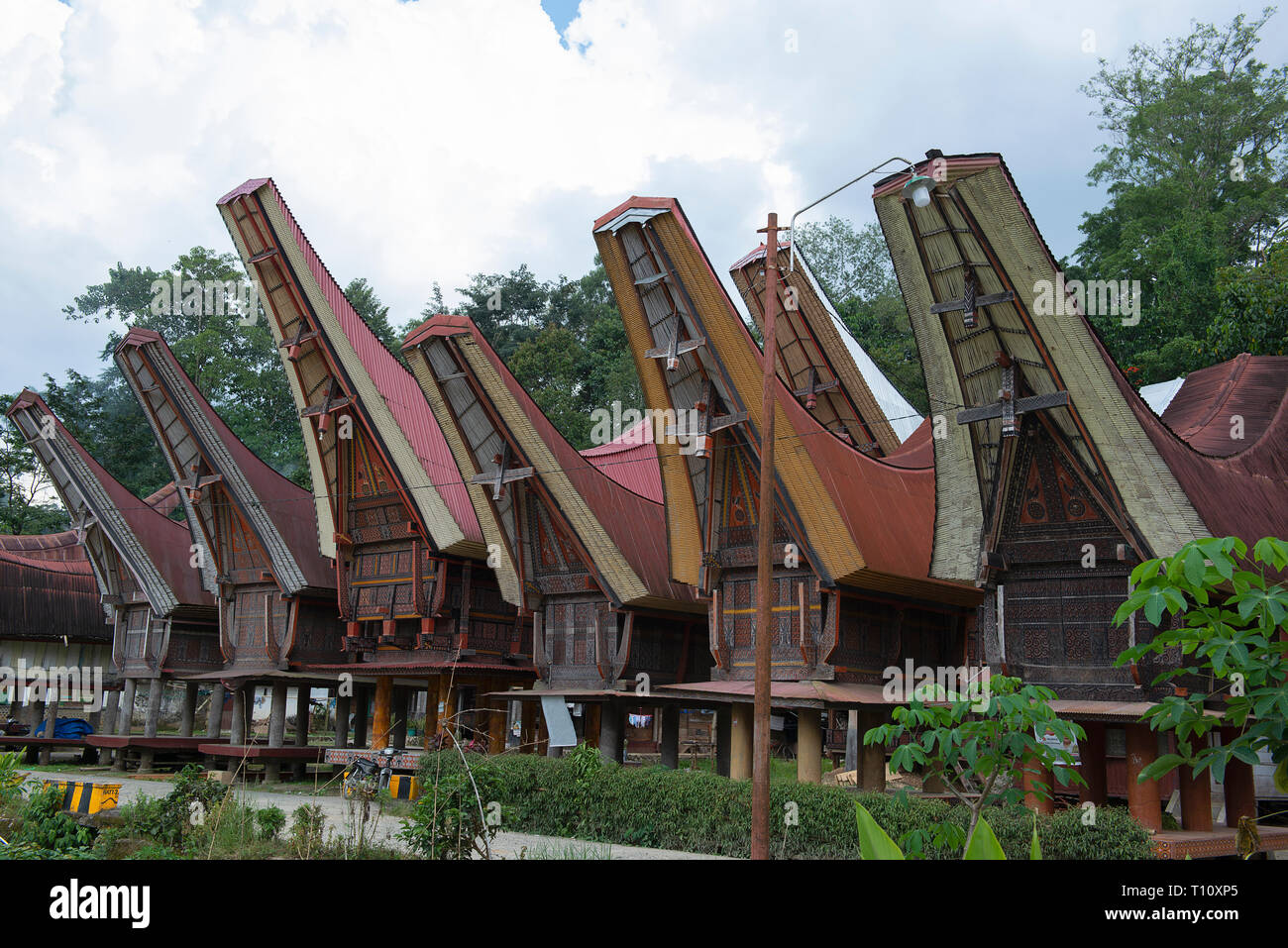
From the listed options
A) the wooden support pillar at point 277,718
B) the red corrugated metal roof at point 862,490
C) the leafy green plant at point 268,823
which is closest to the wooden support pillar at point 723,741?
the red corrugated metal roof at point 862,490

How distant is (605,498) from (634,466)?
6.88 meters

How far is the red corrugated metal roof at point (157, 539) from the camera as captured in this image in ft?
97.5

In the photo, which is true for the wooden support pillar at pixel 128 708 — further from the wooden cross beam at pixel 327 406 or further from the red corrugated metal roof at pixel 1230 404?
the red corrugated metal roof at pixel 1230 404

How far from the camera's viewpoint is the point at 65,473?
98.9ft

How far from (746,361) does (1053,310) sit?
5.15m

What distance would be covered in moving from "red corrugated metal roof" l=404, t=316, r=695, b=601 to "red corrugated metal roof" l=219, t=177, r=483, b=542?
2.86 metres

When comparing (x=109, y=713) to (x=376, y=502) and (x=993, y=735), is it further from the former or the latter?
(x=993, y=735)

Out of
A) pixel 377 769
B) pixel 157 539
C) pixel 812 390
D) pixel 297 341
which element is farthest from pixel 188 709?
pixel 812 390

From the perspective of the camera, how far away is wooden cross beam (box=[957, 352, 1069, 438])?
1560 cm

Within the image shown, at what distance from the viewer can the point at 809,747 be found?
17.6 m

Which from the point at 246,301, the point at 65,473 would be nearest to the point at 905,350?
the point at 65,473

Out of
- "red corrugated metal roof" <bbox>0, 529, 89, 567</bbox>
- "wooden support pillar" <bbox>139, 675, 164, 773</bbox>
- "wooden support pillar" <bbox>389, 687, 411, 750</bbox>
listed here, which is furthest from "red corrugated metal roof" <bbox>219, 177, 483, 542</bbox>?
"red corrugated metal roof" <bbox>0, 529, 89, 567</bbox>

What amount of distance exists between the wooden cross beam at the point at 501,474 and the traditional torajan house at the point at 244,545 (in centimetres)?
723
